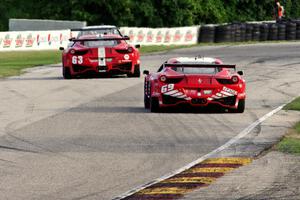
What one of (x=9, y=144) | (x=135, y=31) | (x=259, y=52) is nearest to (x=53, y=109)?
(x=9, y=144)

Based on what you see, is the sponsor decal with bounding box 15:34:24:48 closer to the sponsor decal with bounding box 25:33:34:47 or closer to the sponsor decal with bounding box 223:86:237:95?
the sponsor decal with bounding box 25:33:34:47

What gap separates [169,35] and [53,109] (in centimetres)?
3252

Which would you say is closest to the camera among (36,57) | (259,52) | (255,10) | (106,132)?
(106,132)

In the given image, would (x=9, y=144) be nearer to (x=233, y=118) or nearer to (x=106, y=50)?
(x=233, y=118)

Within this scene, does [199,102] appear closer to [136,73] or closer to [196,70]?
[196,70]

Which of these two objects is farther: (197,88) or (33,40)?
(33,40)

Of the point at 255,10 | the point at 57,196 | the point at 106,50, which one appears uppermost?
the point at 57,196

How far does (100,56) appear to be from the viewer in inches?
Result: 1059

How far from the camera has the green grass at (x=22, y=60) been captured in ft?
109

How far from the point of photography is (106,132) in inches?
606

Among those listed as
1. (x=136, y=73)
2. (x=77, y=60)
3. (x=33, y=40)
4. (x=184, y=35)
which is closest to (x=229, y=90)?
(x=77, y=60)

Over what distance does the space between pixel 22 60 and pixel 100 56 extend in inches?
521

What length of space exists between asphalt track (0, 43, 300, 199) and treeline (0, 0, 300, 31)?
34.8m

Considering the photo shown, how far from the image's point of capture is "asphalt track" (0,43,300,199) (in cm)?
1075
